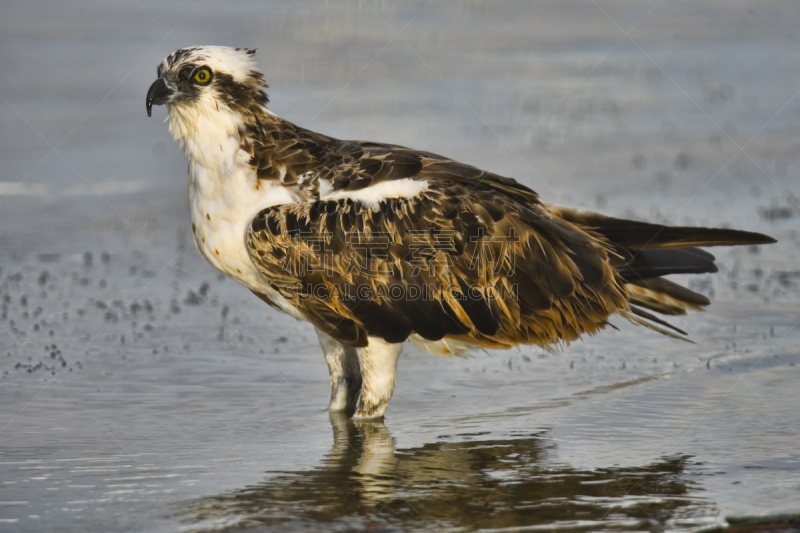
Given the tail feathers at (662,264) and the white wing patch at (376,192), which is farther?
the tail feathers at (662,264)

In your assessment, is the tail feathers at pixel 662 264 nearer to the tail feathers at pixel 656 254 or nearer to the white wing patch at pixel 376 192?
the tail feathers at pixel 656 254

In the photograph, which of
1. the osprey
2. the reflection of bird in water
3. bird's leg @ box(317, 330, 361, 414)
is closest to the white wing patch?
the osprey

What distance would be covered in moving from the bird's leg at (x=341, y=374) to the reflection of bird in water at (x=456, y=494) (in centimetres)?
81

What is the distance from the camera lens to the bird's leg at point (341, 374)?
6977mm

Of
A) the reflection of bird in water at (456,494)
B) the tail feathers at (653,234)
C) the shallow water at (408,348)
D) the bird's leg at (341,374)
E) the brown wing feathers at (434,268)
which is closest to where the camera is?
the reflection of bird in water at (456,494)

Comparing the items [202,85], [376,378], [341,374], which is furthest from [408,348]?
[202,85]

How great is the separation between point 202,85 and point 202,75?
62 millimetres

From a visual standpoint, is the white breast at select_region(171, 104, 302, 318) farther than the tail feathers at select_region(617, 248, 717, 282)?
No

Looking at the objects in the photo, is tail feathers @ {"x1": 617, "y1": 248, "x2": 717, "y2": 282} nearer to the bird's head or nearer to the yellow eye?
the bird's head

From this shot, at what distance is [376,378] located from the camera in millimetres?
6773

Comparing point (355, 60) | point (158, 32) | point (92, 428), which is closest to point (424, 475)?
point (92, 428)

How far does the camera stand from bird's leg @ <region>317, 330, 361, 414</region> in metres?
6.98

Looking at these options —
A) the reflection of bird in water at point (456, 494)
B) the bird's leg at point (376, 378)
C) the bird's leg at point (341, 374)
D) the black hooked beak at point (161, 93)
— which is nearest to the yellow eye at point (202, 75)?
the black hooked beak at point (161, 93)

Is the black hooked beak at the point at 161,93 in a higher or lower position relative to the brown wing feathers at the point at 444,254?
higher
